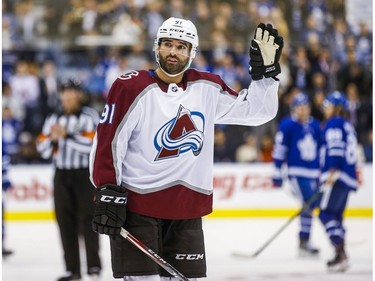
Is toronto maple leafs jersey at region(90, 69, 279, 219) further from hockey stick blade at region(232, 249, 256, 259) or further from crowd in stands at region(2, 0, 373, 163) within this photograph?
crowd in stands at region(2, 0, 373, 163)

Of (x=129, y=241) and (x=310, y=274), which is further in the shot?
(x=310, y=274)

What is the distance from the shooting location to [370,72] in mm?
10555

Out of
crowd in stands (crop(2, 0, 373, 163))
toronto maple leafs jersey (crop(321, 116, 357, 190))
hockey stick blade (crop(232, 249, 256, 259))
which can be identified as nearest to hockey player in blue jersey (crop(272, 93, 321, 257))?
hockey stick blade (crop(232, 249, 256, 259))

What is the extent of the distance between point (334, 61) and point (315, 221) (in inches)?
81.8

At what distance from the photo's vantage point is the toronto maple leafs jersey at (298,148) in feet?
23.0

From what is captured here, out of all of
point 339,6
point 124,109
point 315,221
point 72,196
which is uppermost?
point 339,6

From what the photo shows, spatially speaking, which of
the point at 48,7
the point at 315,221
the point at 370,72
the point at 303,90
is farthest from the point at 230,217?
the point at 48,7

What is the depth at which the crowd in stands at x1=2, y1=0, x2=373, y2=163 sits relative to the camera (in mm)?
9961

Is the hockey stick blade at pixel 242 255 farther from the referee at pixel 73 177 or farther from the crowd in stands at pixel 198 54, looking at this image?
the crowd in stands at pixel 198 54

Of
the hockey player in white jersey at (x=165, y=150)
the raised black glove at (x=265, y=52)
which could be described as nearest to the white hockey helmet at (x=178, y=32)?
the hockey player in white jersey at (x=165, y=150)

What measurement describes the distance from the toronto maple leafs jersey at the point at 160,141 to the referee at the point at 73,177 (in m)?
2.00

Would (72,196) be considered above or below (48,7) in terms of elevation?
below

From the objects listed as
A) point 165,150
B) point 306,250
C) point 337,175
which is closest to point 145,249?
point 165,150

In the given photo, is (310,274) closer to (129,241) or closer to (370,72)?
(129,241)
